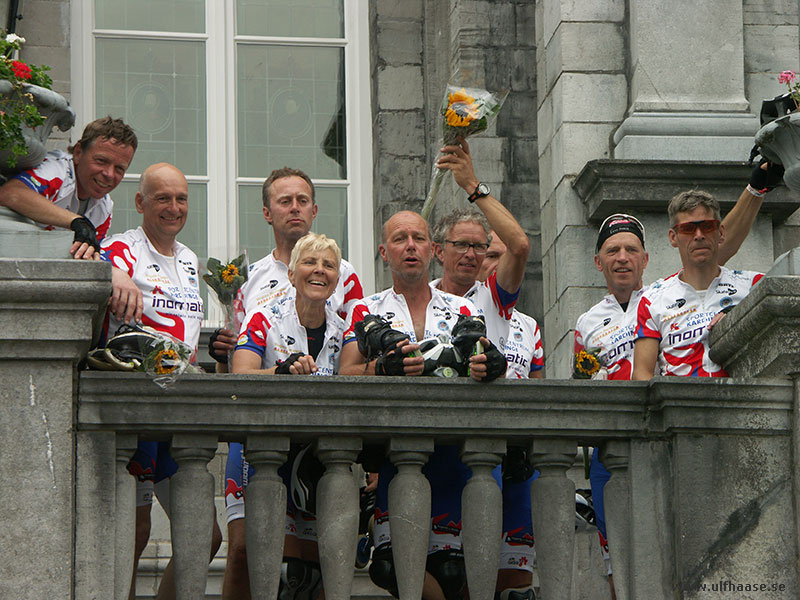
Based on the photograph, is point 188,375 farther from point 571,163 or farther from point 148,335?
point 571,163

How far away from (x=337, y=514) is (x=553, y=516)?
0.86 metres

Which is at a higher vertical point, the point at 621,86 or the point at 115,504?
the point at 621,86

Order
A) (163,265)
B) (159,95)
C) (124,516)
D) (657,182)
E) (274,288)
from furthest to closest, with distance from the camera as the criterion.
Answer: (159,95) → (657,182) → (274,288) → (163,265) → (124,516)

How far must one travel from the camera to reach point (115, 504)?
22.2 ft

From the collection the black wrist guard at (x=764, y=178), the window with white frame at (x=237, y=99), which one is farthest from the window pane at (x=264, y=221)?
the black wrist guard at (x=764, y=178)

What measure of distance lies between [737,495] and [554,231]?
4.74m

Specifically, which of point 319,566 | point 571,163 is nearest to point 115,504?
point 319,566

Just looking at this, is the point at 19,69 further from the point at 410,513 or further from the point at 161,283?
the point at 410,513

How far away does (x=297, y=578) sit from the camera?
7.38m

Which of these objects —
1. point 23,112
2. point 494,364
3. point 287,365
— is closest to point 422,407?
point 494,364

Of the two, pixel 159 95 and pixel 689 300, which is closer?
pixel 689 300

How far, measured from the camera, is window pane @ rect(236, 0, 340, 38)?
13.4 m

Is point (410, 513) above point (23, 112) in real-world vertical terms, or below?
below

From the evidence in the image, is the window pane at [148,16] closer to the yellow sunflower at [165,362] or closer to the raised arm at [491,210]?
the raised arm at [491,210]
